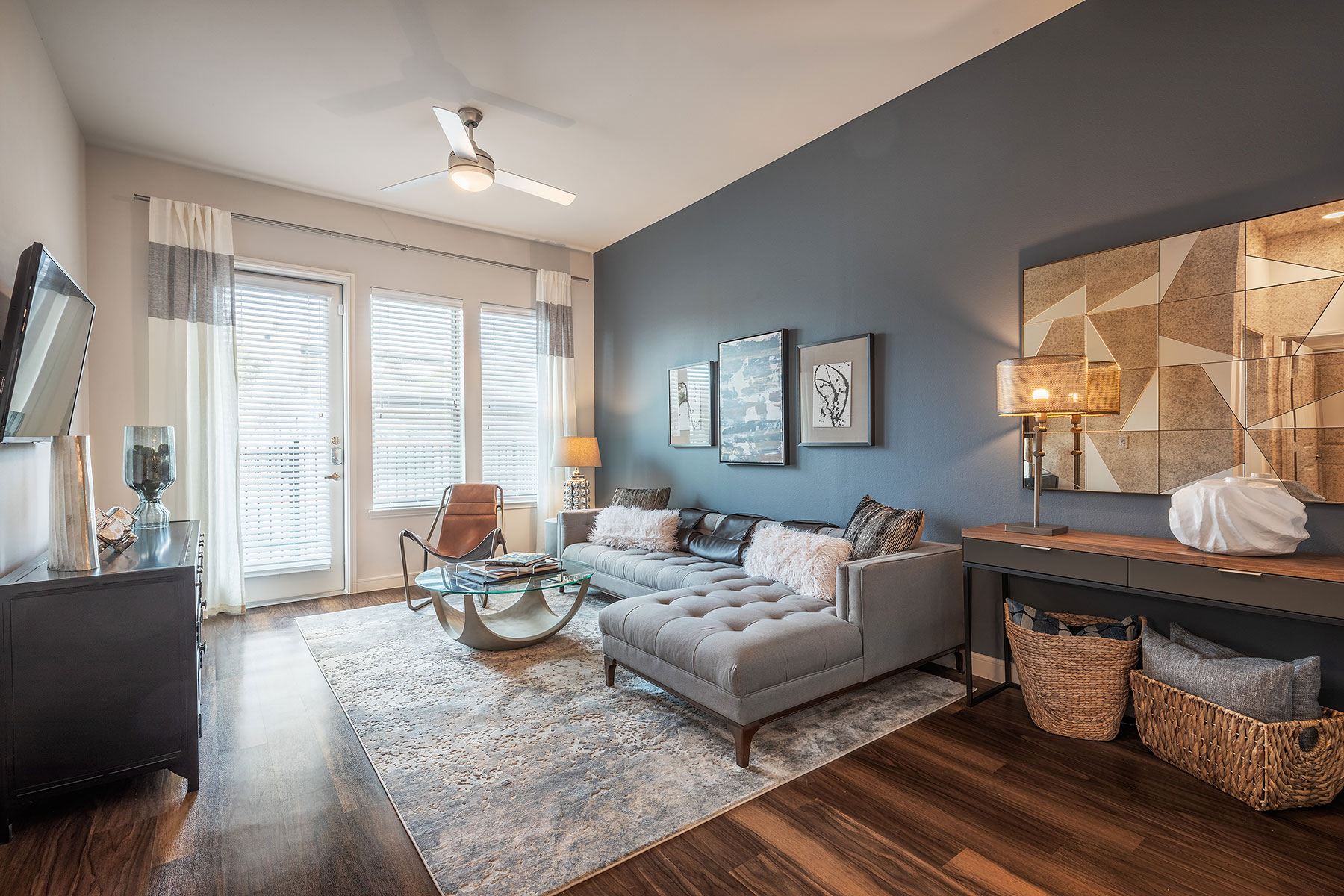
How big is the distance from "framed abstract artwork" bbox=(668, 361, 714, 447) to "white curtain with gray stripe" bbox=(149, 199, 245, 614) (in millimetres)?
3119

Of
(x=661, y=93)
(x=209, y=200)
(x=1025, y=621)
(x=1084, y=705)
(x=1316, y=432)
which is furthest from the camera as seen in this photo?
(x=209, y=200)

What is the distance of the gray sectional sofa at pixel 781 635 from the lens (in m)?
2.26

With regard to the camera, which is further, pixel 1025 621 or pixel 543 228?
pixel 543 228

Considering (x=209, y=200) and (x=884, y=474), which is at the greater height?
(x=209, y=200)

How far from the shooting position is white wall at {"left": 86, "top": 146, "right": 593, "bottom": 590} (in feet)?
12.8

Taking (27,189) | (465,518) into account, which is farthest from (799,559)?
(27,189)

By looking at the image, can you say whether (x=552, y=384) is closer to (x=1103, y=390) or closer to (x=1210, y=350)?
(x=1103, y=390)

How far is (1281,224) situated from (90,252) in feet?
19.7

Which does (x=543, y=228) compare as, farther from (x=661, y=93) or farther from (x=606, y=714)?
(x=606, y=714)

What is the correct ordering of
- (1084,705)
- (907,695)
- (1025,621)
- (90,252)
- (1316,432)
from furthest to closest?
1. (90,252)
2. (907,695)
3. (1025,621)
4. (1084,705)
5. (1316,432)

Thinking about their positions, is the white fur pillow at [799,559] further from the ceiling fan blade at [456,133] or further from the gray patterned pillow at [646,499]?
the ceiling fan blade at [456,133]

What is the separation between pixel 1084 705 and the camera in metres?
2.38

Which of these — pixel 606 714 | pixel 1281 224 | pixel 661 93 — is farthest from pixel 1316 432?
pixel 661 93

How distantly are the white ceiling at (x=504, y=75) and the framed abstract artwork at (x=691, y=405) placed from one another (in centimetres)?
143
